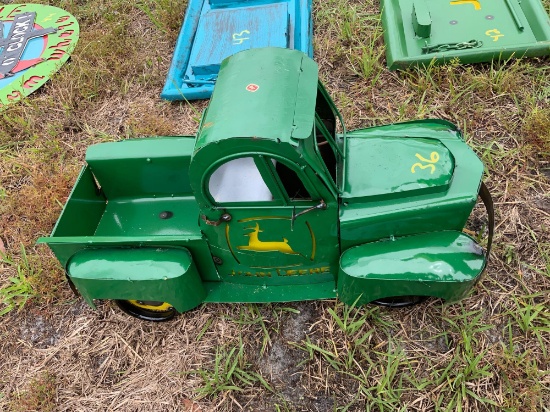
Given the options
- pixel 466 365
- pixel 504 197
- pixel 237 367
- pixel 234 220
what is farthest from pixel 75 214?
pixel 504 197

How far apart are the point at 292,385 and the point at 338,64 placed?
3073 millimetres

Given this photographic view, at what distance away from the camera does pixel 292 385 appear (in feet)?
9.70

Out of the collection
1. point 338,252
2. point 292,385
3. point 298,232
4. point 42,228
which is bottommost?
point 292,385

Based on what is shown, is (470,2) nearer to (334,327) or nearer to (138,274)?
(334,327)

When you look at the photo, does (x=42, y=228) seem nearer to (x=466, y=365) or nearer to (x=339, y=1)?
(x=466, y=365)

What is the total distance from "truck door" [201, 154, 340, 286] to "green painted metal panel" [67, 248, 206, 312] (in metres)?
0.23

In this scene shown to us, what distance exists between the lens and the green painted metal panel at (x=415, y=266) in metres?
2.61

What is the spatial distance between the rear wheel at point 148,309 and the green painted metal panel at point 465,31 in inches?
113

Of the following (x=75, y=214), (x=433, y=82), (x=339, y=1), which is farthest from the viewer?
(x=339, y=1)

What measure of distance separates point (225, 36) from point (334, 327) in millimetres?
3056

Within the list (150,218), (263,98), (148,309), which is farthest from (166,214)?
(263,98)

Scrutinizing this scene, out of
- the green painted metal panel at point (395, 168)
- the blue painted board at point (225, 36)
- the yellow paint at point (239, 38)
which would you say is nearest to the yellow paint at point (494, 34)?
the blue painted board at point (225, 36)

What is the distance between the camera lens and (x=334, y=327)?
3.12 m

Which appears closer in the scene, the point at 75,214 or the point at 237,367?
the point at 237,367
